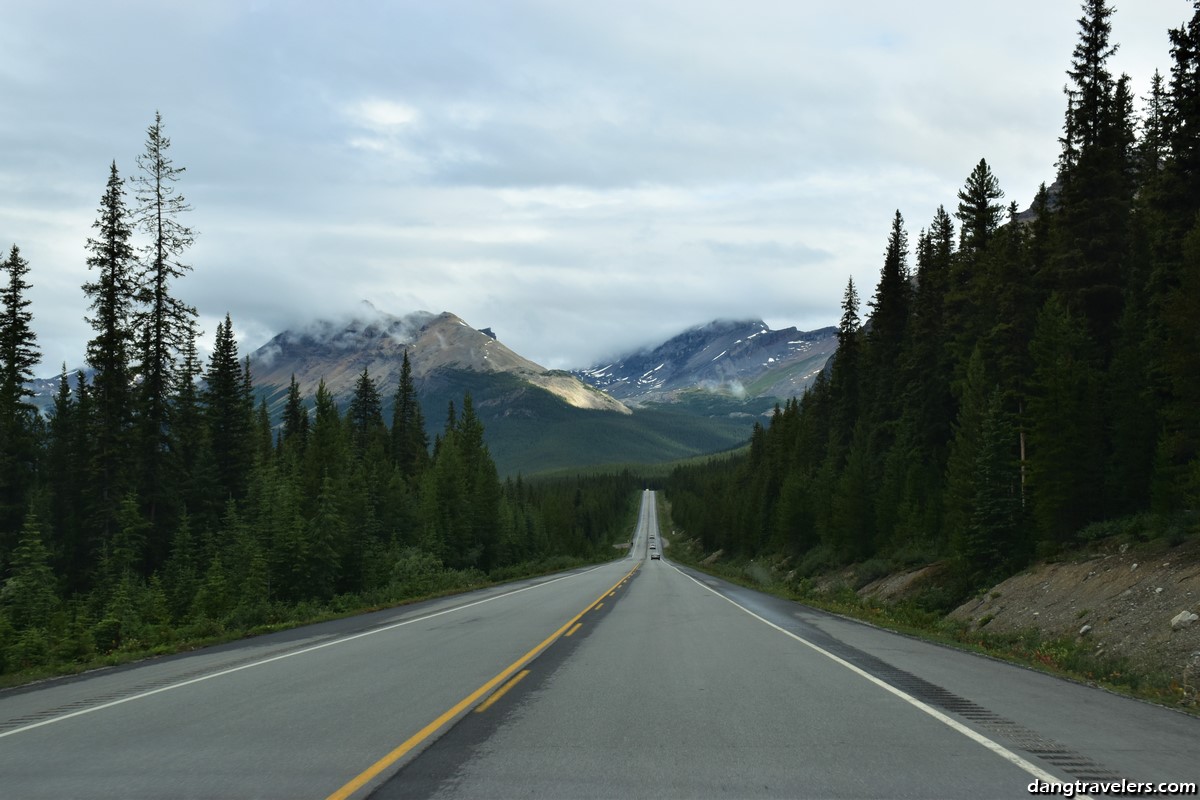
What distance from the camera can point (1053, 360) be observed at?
95.0 ft

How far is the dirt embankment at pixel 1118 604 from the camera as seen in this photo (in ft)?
48.6

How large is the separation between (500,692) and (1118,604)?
1650 centimetres

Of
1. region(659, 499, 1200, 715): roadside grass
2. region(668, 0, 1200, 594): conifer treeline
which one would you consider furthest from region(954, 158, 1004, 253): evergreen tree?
region(659, 499, 1200, 715): roadside grass

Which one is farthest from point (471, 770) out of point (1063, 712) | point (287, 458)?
point (287, 458)

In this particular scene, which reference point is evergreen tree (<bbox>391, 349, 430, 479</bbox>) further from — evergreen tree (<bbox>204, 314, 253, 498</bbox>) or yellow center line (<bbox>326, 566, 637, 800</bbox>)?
yellow center line (<bbox>326, 566, 637, 800</bbox>)

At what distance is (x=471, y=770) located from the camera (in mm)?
6289

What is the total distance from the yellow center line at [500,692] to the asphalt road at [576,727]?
2.2 inches

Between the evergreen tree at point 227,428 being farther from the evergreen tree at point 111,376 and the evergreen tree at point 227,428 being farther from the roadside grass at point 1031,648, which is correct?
the roadside grass at point 1031,648

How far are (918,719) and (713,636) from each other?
876 centimetres

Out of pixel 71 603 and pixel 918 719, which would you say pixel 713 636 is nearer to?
pixel 918 719

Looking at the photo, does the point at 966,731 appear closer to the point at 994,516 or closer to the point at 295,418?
the point at 994,516

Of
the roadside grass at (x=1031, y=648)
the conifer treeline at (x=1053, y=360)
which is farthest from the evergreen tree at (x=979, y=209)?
the roadside grass at (x=1031, y=648)

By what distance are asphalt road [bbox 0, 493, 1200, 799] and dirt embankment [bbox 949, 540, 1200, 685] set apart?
3812 mm

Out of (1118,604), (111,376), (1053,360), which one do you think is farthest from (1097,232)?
(111,376)
